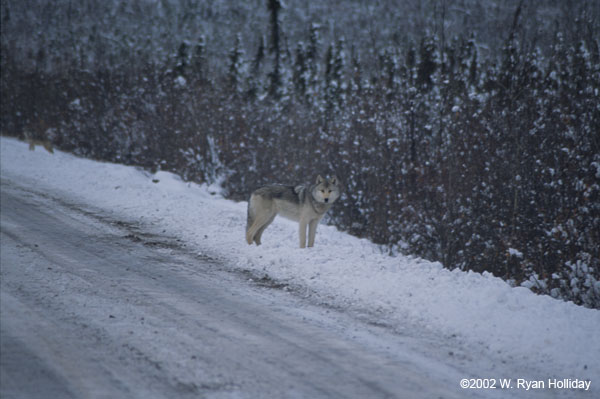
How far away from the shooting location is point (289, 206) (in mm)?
8102

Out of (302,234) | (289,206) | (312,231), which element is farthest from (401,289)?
(289,206)

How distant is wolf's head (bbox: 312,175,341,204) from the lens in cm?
779

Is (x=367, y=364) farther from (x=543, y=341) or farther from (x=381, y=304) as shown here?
(x=543, y=341)

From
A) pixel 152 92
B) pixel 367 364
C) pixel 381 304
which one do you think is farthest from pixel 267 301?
pixel 152 92

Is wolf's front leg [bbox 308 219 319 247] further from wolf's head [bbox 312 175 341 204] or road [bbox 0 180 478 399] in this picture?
road [bbox 0 180 478 399]

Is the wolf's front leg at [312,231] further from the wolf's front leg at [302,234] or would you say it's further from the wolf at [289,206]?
the wolf's front leg at [302,234]

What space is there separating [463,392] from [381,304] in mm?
1870

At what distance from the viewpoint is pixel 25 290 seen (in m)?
4.95

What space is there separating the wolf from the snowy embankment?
384 millimetres

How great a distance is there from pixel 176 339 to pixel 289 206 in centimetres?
438

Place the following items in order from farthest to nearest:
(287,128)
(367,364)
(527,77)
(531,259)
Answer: (287,128) < (527,77) < (531,259) < (367,364)

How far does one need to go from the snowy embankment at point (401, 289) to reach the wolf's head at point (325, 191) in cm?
92

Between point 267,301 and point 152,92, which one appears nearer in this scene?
point 267,301

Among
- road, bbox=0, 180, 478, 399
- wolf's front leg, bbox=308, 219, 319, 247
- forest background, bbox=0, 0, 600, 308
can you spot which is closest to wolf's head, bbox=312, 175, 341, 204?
wolf's front leg, bbox=308, 219, 319, 247
